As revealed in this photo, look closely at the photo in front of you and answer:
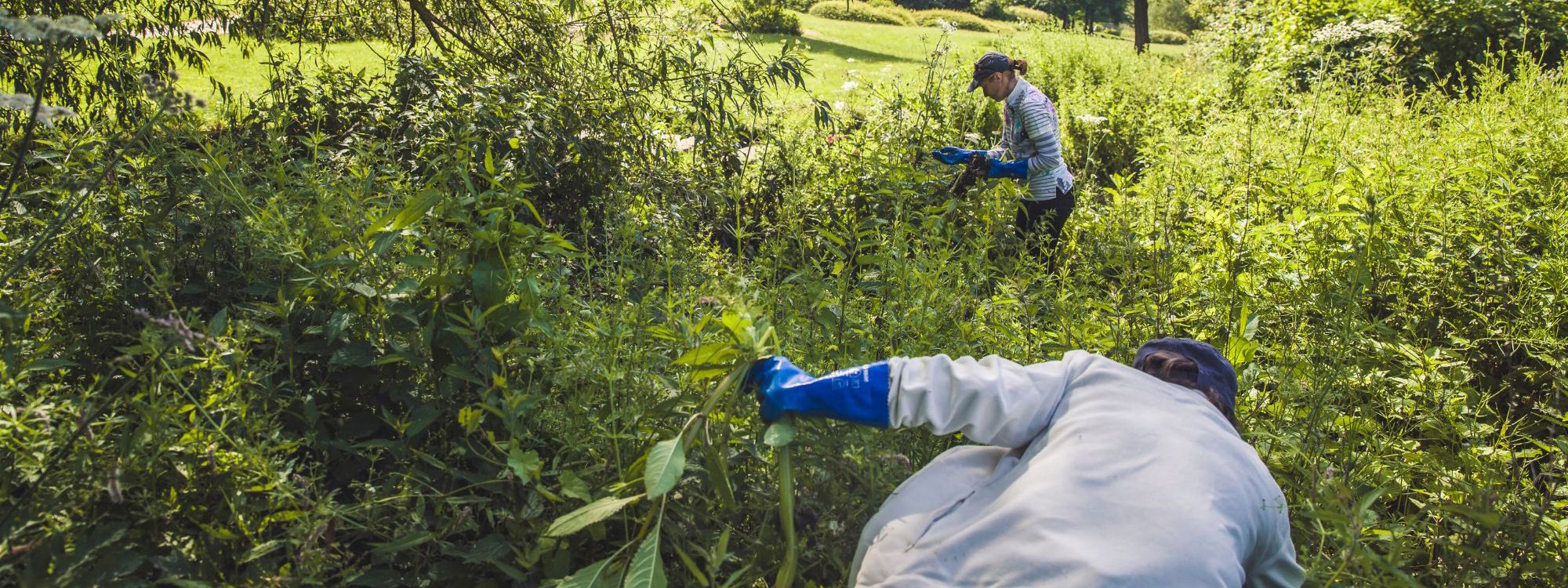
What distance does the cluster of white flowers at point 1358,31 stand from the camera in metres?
A: 7.51

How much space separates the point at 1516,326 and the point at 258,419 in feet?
11.6

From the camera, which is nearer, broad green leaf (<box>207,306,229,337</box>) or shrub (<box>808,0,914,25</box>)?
broad green leaf (<box>207,306,229,337</box>)

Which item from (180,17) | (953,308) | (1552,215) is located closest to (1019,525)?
(953,308)

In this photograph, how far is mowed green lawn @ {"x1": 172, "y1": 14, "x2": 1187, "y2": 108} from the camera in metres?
5.51

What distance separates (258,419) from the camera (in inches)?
71.1

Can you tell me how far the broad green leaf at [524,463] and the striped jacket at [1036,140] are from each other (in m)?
3.86

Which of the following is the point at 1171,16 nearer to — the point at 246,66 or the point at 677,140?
the point at 246,66

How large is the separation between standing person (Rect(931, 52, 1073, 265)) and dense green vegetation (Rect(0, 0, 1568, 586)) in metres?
0.84

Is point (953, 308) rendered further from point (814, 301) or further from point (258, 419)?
point (258, 419)

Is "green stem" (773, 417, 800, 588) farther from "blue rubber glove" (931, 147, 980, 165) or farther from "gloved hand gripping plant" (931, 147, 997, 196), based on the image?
"blue rubber glove" (931, 147, 980, 165)

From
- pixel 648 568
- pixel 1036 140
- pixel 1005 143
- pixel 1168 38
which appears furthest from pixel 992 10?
pixel 648 568

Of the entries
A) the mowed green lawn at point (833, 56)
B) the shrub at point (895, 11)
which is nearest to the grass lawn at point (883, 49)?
the mowed green lawn at point (833, 56)

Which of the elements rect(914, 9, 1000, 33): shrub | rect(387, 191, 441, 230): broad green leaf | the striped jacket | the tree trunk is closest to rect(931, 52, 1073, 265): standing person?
the striped jacket

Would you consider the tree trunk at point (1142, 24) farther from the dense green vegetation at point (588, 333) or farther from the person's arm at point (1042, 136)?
the dense green vegetation at point (588, 333)
